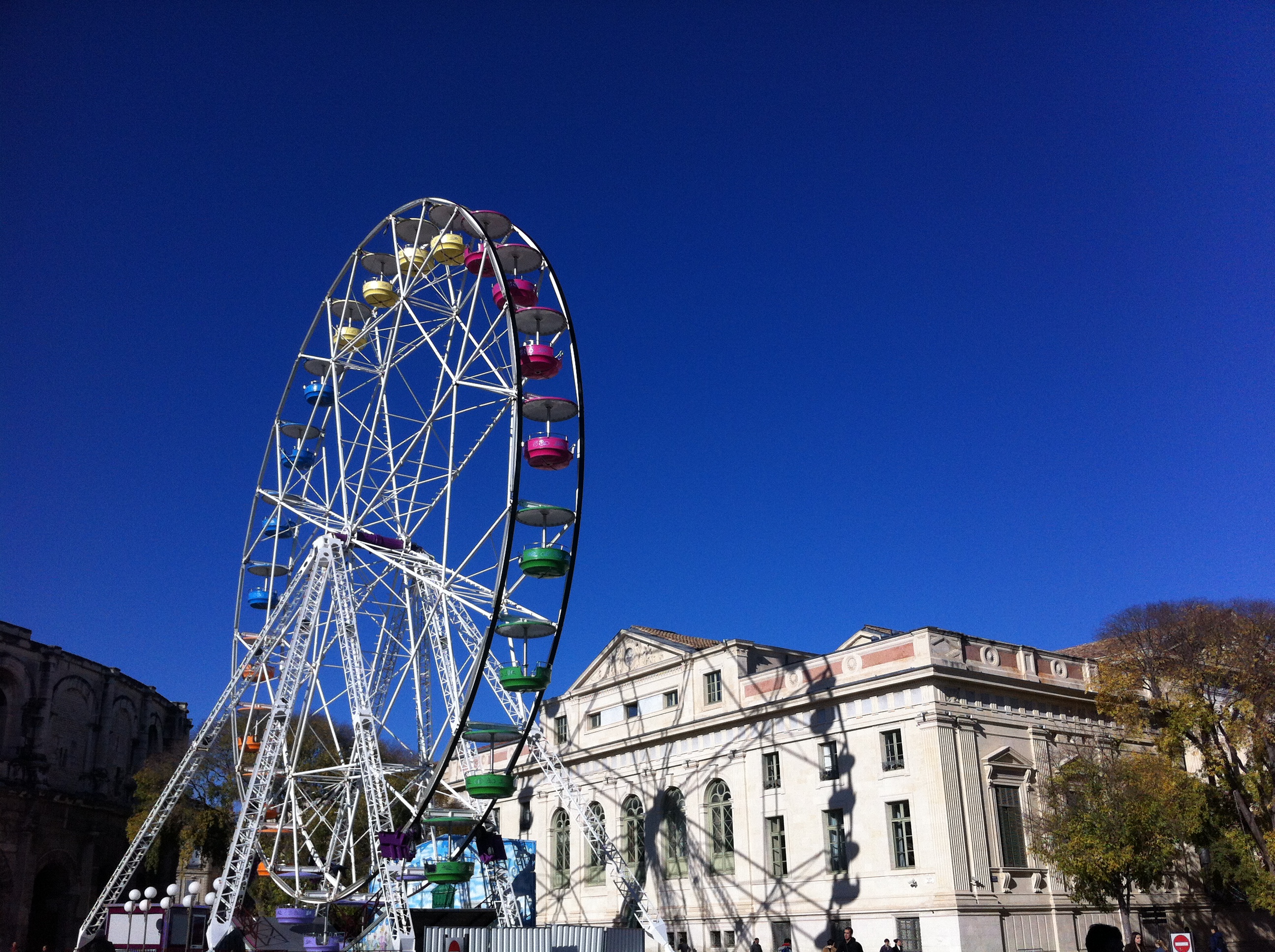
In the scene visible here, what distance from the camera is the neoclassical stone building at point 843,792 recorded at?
32844 millimetres

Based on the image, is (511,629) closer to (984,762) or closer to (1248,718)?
(984,762)

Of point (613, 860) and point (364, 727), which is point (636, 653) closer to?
point (613, 860)

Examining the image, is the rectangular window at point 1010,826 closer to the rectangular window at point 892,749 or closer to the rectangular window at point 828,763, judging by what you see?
the rectangular window at point 892,749

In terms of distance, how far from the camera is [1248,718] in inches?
1332

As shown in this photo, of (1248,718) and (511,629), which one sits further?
(1248,718)

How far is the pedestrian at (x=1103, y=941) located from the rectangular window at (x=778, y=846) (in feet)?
52.4

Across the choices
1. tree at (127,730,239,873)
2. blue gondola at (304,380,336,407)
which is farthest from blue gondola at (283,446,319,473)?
tree at (127,730,239,873)

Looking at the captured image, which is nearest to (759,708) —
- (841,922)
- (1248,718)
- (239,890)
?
(841,922)

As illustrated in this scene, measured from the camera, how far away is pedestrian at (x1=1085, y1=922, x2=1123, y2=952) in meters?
18.8

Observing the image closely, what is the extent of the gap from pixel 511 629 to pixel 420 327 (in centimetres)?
954

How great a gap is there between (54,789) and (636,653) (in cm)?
3294

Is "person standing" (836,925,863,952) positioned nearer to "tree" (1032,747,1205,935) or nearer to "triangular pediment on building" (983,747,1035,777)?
"tree" (1032,747,1205,935)

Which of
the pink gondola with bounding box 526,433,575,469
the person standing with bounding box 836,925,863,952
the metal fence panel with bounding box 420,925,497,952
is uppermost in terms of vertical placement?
the pink gondola with bounding box 526,433,575,469

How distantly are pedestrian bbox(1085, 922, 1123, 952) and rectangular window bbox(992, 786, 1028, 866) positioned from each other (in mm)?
10972
